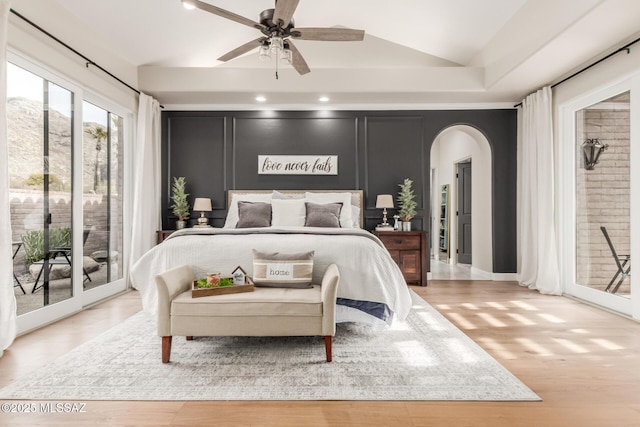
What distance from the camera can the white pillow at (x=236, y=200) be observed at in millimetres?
4845

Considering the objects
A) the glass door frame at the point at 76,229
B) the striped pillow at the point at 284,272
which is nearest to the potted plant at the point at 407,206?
the striped pillow at the point at 284,272

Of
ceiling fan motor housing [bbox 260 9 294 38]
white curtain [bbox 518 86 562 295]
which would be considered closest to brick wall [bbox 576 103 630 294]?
white curtain [bbox 518 86 562 295]

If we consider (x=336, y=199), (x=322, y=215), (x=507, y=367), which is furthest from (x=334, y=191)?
(x=507, y=367)

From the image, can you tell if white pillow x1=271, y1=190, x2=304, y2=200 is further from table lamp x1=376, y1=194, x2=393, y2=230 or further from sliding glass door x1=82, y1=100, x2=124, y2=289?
sliding glass door x1=82, y1=100, x2=124, y2=289

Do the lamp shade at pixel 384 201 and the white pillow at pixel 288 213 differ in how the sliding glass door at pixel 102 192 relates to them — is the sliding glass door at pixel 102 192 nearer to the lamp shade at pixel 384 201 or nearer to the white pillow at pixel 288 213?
the white pillow at pixel 288 213

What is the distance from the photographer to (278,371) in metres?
2.22

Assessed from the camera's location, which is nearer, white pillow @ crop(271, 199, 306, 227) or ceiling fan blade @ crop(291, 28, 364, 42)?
ceiling fan blade @ crop(291, 28, 364, 42)

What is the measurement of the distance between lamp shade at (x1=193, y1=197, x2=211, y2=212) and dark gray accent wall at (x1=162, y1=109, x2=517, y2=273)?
266 mm

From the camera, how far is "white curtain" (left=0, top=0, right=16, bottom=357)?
99.7 inches

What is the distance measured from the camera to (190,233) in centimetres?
309

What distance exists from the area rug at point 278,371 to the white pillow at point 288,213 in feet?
6.35

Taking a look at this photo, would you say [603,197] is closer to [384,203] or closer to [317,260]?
[384,203]

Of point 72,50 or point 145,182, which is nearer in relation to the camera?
point 72,50

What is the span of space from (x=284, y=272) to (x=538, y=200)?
3620 millimetres
